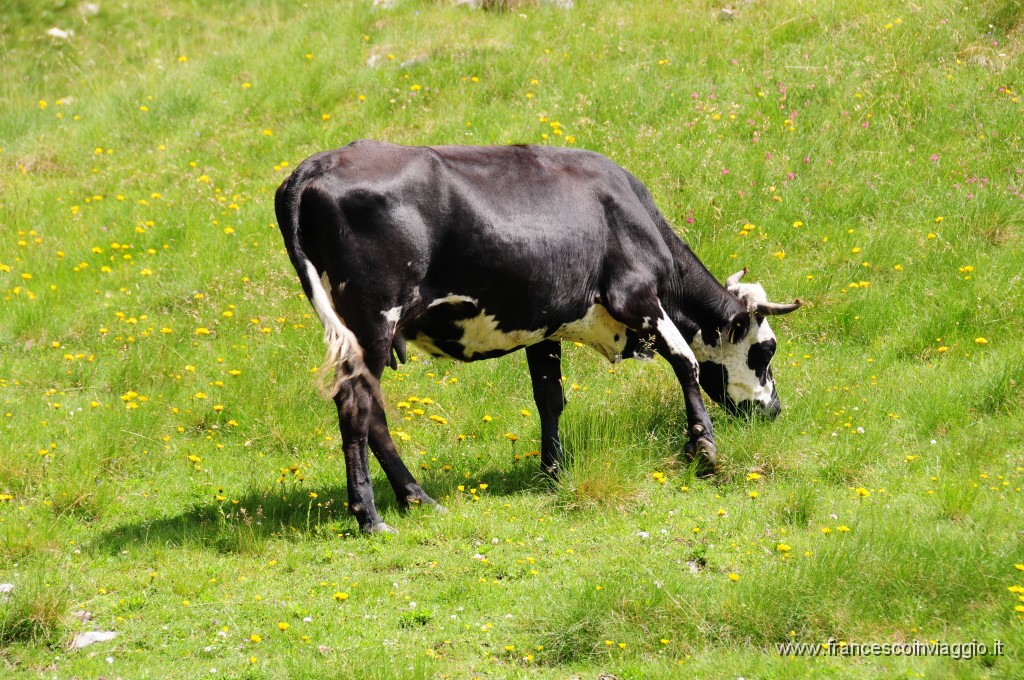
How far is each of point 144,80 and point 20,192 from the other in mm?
2677

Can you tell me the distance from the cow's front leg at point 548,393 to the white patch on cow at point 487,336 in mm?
525

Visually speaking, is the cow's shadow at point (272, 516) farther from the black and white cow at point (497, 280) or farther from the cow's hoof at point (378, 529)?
the black and white cow at point (497, 280)

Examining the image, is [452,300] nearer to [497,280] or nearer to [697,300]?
[497,280]

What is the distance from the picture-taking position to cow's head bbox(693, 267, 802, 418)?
840 centimetres

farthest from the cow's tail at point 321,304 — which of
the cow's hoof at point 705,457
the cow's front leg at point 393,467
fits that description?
the cow's hoof at point 705,457

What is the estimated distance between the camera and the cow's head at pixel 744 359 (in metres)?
8.40

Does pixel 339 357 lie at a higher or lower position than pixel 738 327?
higher

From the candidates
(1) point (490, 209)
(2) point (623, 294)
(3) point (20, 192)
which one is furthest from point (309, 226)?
(3) point (20, 192)

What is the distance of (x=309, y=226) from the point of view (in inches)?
279

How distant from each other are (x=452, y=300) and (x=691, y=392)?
1.91m

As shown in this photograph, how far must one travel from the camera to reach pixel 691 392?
8.05 meters

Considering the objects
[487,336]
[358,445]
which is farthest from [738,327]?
[358,445]

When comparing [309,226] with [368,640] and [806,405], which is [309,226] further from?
[806,405]

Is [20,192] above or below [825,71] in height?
below
